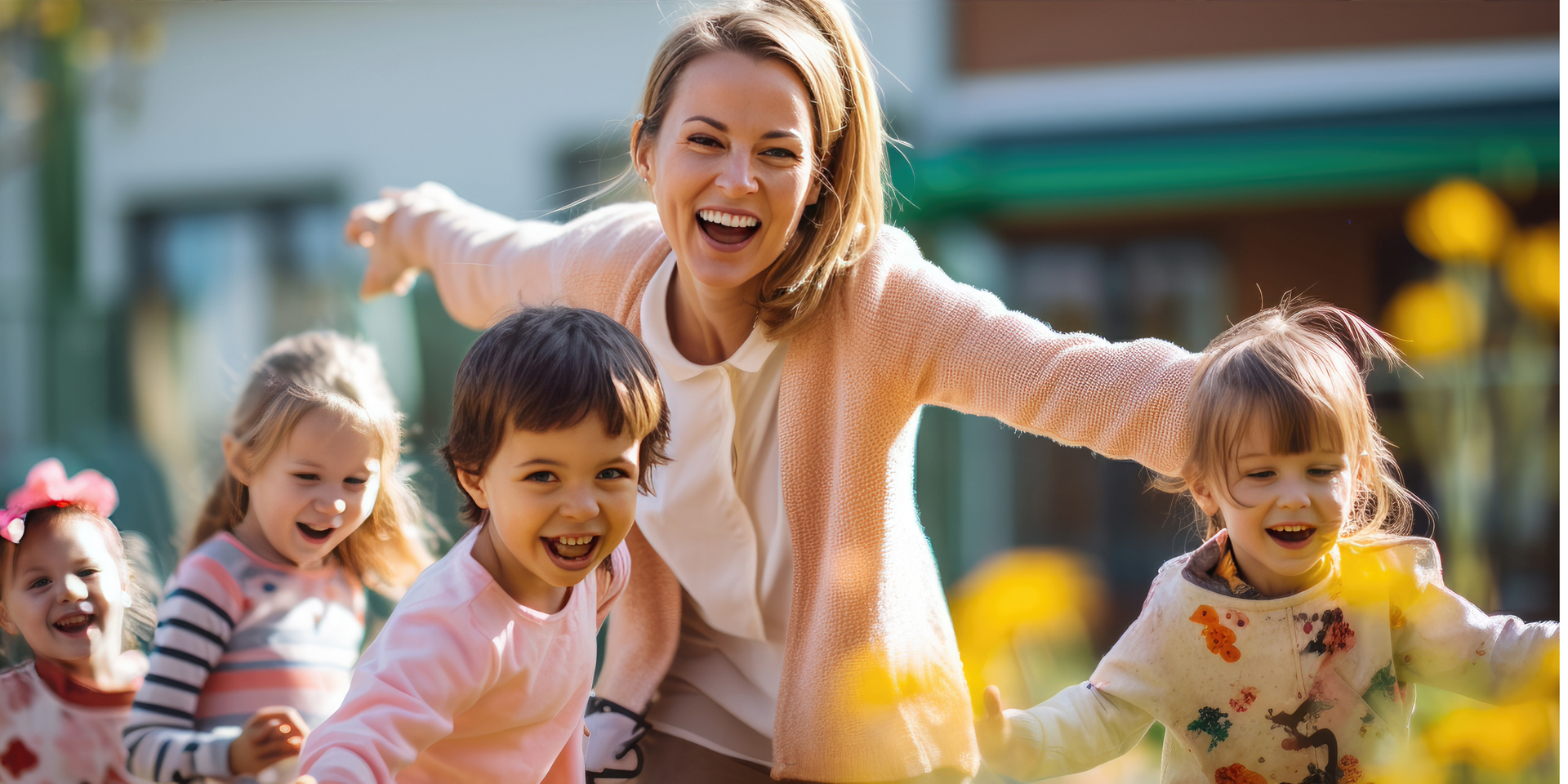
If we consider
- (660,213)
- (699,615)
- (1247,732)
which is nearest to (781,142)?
(660,213)

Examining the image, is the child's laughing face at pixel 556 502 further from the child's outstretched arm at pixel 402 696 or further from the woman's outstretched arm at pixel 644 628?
the woman's outstretched arm at pixel 644 628

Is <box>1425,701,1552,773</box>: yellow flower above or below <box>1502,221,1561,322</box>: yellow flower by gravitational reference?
below

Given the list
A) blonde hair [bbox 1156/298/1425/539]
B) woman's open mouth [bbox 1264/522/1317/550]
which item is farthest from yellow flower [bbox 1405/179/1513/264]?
woman's open mouth [bbox 1264/522/1317/550]

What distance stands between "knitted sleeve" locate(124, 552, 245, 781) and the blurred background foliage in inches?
39.8

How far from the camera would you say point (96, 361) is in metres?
5.19

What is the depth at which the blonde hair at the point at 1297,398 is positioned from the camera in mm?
1280

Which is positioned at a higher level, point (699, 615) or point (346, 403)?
point (346, 403)

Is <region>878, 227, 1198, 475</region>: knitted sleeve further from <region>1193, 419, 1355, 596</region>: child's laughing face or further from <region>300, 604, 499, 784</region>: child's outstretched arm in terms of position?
<region>300, 604, 499, 784</region>: child's outstretched arm

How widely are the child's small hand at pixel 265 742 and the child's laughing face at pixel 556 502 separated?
40cm

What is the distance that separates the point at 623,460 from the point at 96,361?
476 centimetres

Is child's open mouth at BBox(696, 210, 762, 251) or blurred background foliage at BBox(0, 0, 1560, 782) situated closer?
child's open mouth at BBox(696, 210, 762, 251)

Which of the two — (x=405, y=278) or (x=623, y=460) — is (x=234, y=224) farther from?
(x=623, y=460)

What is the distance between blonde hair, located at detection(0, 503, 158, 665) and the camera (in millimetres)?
1584

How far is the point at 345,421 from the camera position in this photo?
1.66 metres
